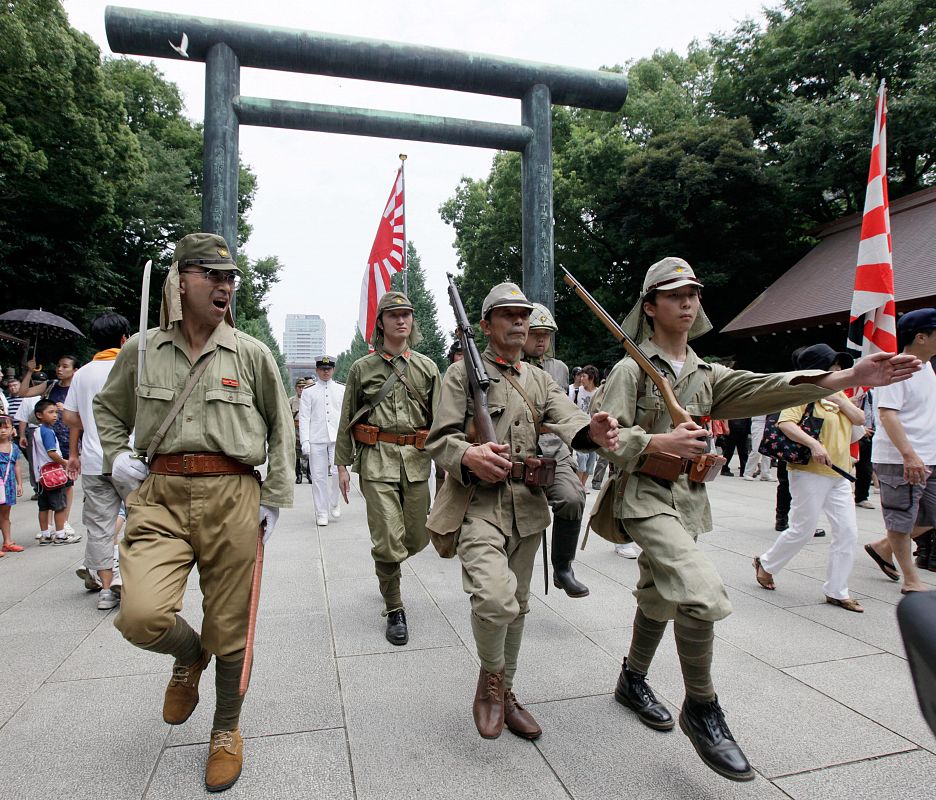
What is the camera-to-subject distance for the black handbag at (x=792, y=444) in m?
4.80

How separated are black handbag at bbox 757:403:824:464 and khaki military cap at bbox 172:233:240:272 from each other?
404cm

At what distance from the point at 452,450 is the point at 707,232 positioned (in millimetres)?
20143

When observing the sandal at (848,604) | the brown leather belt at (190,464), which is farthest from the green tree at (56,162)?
the sandal at (848,604)

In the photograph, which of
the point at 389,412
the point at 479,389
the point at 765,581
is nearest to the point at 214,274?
the point at 479,389

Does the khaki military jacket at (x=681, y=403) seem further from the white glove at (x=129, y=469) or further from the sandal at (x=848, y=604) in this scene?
the sandal at (x=848, y=604)

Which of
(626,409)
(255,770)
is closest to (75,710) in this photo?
(255,770)

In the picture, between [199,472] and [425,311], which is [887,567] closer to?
[199,472]

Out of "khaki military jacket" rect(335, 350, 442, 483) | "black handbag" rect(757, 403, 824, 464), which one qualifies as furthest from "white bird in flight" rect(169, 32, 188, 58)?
"black handbag" rect(757, 403, 824, 464)

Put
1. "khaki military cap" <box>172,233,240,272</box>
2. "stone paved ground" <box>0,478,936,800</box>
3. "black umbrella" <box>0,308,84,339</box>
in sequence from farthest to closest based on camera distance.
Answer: "black umbrella" <box>0,308,84,339</box> < "khaki military cap" <box>172,233,240,272</box> < "stone paved ground" <box>0,478,936,800</box>

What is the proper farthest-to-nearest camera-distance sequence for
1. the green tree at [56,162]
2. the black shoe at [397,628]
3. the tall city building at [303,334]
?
the tall city building at [303,334] < the green tree at [56,162] < the black shoe at [397,628]

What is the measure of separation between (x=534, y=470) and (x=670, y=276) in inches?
43.4

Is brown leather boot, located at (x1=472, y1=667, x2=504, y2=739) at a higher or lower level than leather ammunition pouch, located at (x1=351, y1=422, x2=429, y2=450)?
lower

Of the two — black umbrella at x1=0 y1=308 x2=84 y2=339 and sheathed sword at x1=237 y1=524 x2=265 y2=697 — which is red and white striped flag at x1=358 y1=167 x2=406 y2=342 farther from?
black umbrella at x1=0 y1=308 x2=84 y2=339

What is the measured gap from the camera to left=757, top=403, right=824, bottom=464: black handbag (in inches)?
189
